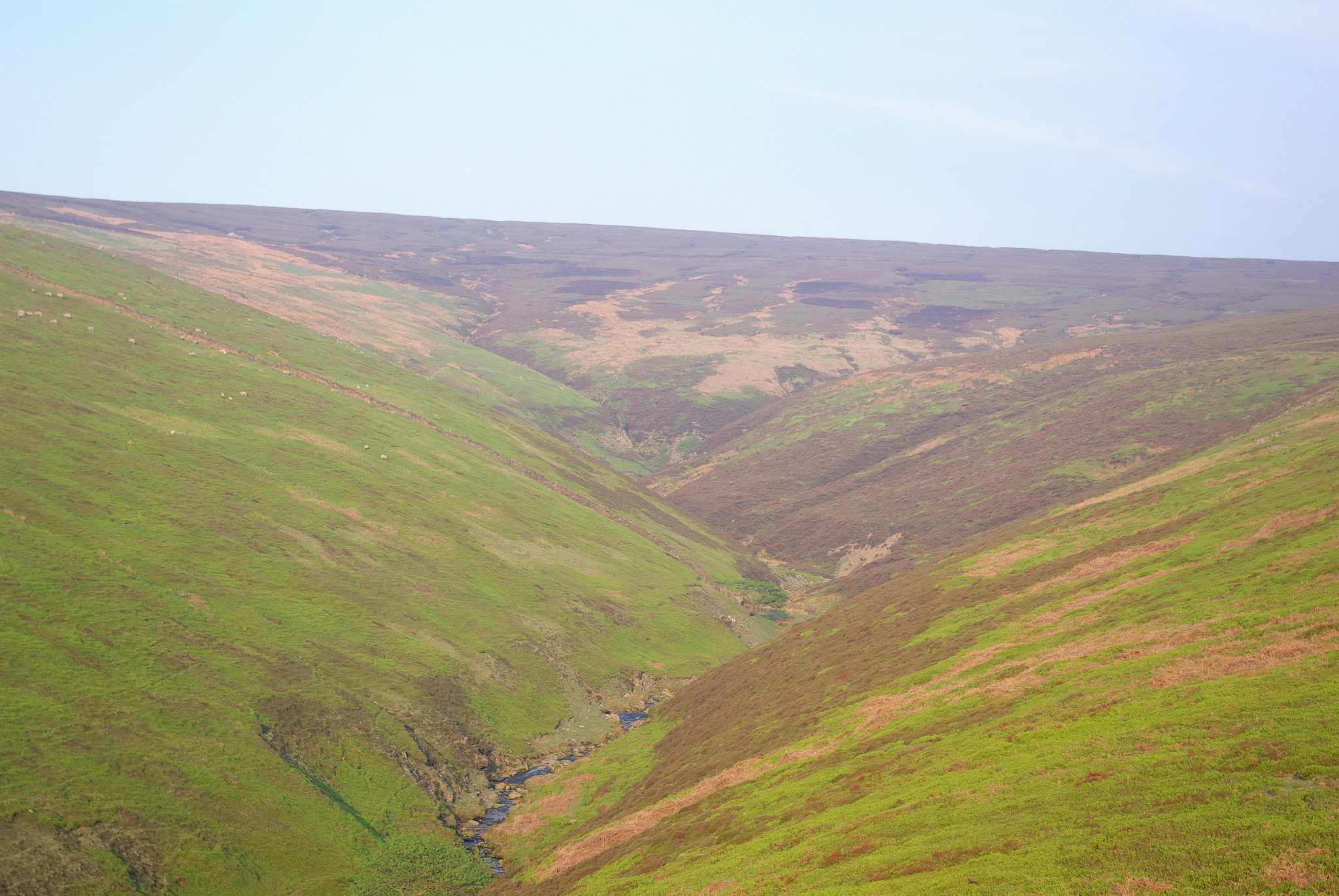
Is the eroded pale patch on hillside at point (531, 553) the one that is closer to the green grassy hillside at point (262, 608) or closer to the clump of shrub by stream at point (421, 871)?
the green grassy hillside at point (262, 608)

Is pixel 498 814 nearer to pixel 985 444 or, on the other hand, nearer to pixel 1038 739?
pixel 1038 739

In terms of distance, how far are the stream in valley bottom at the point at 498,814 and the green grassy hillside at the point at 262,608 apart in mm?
1476

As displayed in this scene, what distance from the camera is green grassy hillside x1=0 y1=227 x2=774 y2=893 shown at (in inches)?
1312

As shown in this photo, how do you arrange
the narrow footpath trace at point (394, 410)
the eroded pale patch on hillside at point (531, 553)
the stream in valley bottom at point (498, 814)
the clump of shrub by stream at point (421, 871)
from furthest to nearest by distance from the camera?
the narrow footpath trace at point (394, 410), the eroded pale patch on hillside at point (531, 553), the stream in valley bottom at point (498, 814), the clump of shrub by stream at point (421, 871)

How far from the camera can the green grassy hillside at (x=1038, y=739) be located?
18.9m

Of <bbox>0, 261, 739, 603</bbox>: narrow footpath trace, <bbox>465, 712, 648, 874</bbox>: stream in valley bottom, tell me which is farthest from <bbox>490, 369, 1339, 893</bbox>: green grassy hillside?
<bbox>0, 261, 739, 603</bbox>: narrow footpath trace

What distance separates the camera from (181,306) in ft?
338

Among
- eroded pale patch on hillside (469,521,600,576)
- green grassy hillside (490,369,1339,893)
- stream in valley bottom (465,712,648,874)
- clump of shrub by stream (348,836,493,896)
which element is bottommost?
stream in valley bottom (465,712,648,874)

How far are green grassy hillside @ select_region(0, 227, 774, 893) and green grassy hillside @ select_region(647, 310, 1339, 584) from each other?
1626 inches

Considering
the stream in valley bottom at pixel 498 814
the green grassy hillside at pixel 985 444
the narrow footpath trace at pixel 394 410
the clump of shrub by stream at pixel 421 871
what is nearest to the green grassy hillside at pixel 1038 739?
the stream in valley bottom at pixel 498 814

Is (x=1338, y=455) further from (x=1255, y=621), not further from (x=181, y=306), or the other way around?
(x=181, y=306)

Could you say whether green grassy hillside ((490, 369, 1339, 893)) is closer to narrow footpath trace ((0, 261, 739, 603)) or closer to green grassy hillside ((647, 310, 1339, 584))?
narrow footpath trace ((0, 261, 739, 603))

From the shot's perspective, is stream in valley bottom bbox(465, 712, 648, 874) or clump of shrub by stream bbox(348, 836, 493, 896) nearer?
clump of shrub by stream bbox(348, 836, 493, 896)

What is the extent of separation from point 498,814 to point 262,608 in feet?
70.4
